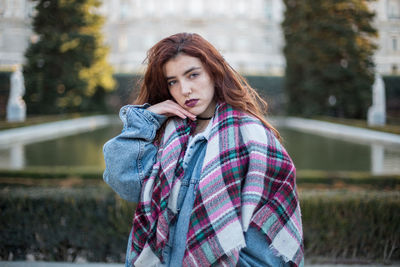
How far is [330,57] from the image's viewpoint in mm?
15258

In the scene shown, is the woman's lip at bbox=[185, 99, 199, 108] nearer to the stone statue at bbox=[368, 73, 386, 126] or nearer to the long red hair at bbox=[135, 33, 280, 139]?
the long red hair at bbox=[135, 33, 280, 139]

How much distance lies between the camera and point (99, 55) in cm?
1744

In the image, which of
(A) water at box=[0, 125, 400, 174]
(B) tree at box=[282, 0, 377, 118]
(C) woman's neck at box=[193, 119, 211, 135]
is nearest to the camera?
(C) woman's neck at box=[193, 119, 211, 135]

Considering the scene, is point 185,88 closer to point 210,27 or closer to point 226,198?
point 226,198

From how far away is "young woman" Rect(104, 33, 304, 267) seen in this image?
3.42ft

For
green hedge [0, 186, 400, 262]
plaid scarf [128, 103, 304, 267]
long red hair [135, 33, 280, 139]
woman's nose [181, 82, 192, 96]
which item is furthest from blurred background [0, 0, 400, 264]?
plaid scarf [128, 103, 304, 267]

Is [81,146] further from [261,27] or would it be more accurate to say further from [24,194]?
[261,27]

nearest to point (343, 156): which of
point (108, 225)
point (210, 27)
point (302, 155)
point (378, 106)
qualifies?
point (302, 155)

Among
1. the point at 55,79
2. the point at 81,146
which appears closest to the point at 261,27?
the point at 55,79

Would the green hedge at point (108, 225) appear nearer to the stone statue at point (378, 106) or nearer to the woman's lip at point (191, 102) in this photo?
the woman's lip at point (191, 102)

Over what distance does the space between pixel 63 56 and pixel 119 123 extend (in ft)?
13.4

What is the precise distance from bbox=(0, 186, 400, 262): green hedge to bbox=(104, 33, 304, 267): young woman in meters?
1.30

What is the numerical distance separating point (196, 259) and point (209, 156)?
0.99 ft

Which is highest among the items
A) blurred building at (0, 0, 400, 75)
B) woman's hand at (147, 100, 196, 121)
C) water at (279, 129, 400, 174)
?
blurred building at (0, 0, 400, 75)
